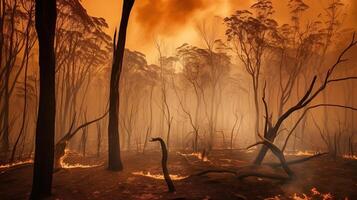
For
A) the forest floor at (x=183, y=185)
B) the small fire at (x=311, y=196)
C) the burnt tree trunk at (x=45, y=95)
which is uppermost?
the burnt tree trunk at (x=45, y=95)

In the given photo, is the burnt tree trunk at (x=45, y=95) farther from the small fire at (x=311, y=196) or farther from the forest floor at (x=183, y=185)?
the small fire at (x=311, y=196)

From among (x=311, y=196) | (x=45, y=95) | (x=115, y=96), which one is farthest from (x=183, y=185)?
(x=45, y=95)

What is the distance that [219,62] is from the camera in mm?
33156

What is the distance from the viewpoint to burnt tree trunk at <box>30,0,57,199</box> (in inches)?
298

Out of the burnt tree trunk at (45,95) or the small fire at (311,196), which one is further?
the small fire at (311,196)

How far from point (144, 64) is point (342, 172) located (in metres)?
24.9

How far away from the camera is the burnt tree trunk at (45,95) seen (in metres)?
7.57

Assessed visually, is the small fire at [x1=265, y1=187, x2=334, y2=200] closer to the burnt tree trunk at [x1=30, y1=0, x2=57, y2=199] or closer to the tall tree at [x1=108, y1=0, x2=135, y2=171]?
the tall tree at [x1=108, y1=0, x2=135, y2=171]

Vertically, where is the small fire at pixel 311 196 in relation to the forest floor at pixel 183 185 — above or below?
below

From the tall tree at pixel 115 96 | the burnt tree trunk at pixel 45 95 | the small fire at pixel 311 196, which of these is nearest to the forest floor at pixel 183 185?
the small fire at pixel 311 196

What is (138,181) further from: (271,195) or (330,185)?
(330,185)

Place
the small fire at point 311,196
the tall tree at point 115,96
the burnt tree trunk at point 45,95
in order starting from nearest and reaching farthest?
1. the burnt tree trunk at point 45,95
2. the small fire at point 311,196
3. the tall tree at point 115,96

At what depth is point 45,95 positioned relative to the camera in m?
7.65

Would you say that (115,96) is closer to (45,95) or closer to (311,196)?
(45,95)
